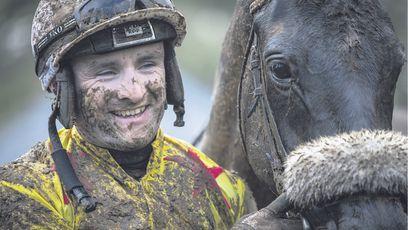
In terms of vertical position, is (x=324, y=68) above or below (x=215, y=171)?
above

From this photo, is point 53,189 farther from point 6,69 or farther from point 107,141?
point 6,69

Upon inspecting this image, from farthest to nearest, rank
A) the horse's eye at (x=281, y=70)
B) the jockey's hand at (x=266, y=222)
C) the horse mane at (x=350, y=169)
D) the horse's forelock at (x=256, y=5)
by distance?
the horse's forelock at (x=256, y=5) → the horse's eye at (x=281, y=70) → the jockey's hand at (x=266, y=222) → the horse mane at (x=350, y=169)

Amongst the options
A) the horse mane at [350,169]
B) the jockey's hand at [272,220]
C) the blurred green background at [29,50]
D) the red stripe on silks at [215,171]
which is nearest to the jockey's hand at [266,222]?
the jockey's hand at [272,220]

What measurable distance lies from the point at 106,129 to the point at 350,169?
3.90 ft

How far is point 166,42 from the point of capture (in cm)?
350

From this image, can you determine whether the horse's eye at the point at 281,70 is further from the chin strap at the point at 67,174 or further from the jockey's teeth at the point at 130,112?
the chin strap at the point at 67,174

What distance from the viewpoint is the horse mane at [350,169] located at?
2400 millimetres

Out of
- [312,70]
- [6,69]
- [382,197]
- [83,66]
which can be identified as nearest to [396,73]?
[312,70]

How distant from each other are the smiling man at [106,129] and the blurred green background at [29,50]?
17.0 feet

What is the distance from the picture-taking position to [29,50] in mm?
9391

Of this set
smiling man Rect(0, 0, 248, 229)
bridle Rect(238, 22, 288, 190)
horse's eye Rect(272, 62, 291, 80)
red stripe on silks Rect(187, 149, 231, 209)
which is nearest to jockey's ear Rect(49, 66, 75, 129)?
smiling man Rect(0, 0, 248, 229)

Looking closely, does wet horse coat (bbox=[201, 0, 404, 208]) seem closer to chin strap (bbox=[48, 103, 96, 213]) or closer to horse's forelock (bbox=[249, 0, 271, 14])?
horse's forelock (bbox=[249, 0, 271, 14])

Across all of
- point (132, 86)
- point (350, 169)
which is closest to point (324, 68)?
point (350, 169)

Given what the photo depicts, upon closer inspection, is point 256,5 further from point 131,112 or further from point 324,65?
point 131,112
